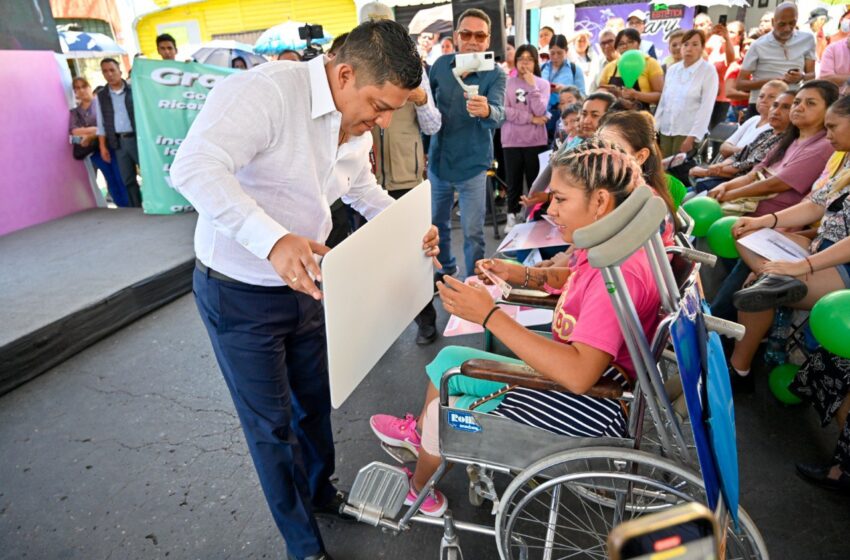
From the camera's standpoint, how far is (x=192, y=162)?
1.15m

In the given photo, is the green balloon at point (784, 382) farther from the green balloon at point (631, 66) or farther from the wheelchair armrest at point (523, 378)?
the green balloon at point (631, 66)

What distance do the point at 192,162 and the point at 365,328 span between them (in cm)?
55

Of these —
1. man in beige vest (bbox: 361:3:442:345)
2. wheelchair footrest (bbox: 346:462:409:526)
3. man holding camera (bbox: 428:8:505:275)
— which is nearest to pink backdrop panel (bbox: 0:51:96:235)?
man in beige vest (bbox: 361:3:442:345)

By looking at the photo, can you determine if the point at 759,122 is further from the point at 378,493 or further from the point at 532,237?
the point at 378,493

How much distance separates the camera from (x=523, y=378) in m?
1.28

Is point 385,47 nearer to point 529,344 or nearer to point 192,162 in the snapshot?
point 192,162

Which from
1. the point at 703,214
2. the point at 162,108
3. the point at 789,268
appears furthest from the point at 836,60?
the point at 162,108

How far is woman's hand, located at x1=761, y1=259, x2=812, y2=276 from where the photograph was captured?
207cm

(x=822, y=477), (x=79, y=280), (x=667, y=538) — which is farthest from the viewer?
(x=79, y=280)

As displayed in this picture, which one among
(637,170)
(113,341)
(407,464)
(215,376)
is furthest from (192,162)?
(113,341)

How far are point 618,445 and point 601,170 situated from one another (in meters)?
0.69

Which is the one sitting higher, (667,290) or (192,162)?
(192,162)

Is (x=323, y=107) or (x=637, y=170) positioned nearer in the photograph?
(x=323, y=107)

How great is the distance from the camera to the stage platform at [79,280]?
9.62 feet
